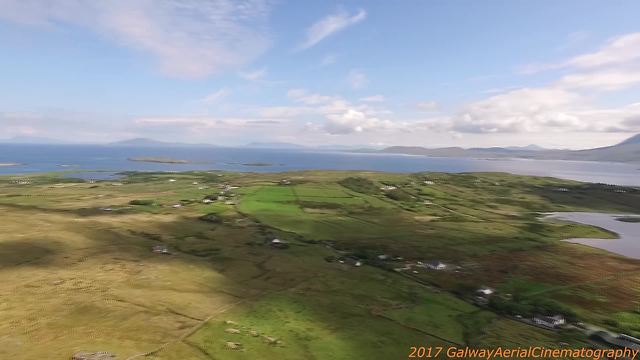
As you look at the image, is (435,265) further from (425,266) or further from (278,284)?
(278,284)

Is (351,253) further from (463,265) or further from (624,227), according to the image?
(624,227)

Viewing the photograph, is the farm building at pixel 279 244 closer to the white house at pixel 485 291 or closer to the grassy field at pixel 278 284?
the grassy field at pixel 278 284

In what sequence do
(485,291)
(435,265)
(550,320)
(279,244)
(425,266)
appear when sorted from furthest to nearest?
(279,244) < (435,265) < (425,266) < (485,291) < (550,320)

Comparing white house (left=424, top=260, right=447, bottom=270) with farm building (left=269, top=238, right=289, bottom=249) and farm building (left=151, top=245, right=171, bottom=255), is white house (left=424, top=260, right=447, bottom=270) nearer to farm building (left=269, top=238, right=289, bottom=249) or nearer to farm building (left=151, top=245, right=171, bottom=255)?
farm building (left=269, top=238, right=289, bottom=249)

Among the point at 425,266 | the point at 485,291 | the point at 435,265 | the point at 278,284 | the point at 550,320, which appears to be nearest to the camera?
the point at 550,320

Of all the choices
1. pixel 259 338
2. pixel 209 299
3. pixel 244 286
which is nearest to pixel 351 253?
pixel 244 286

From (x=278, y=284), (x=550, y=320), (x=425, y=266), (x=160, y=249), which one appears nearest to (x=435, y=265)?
(x=425, y=266)

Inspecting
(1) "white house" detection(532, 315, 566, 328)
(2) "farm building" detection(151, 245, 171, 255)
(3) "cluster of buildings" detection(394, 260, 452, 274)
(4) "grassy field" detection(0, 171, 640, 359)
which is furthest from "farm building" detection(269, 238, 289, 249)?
(1) "white house" detection(532, 315, 566, 328)

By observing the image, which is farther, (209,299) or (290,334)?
(209,299)
